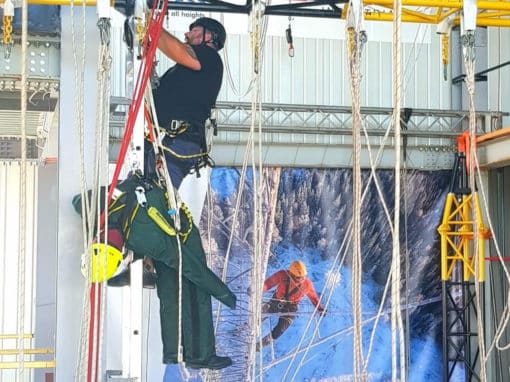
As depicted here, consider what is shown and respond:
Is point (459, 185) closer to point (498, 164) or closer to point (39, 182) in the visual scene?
point (498, 164)

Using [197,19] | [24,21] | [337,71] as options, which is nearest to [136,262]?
[24,21]

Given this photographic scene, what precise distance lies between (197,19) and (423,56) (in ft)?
7.49

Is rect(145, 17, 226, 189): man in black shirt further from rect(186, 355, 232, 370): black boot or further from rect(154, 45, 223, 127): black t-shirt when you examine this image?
rect(186, 355, 232, 370): black boot

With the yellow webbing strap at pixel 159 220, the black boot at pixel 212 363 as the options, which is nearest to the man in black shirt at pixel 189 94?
the black boot at pixel 212 363

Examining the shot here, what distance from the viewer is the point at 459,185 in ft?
25.3

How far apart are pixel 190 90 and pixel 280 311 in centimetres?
212

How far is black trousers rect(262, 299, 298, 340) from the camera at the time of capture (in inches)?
289

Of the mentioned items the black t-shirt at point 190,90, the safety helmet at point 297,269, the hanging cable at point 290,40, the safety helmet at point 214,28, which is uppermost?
the safety helmet at point 214,28

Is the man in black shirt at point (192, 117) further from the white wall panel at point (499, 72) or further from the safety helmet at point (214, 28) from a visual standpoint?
the white wall panel at point (499, 72)

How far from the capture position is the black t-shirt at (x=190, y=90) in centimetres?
716

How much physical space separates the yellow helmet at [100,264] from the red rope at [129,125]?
0.17 feet

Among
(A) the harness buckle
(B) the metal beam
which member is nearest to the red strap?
(A) the harness buckle

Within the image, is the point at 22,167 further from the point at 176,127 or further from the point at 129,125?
the point at 176,127

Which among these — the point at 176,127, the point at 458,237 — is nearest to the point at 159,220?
the point at 176,127
